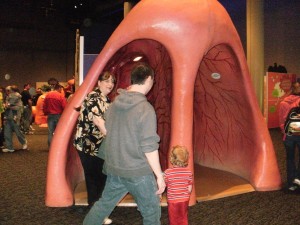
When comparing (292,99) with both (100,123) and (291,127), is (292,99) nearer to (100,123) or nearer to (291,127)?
(291,127)

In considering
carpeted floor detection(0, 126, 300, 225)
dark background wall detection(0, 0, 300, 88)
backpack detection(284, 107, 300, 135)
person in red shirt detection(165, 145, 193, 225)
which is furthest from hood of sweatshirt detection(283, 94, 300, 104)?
dark background wall detection(0, 0, 300, 88)

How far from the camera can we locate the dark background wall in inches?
598

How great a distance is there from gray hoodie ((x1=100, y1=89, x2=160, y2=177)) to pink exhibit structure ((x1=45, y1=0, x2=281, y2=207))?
1646 mm

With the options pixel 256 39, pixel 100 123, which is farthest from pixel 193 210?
pixel 256 39

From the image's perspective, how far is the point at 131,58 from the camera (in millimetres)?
5426

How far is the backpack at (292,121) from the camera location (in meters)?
4.61

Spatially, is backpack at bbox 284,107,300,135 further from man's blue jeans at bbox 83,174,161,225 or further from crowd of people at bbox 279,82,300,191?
man's blue jeans at bbox 83,174,161,225

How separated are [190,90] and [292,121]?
137cm

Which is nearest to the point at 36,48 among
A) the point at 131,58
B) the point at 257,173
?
the point at 131,58

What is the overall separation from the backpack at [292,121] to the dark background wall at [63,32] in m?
11.2

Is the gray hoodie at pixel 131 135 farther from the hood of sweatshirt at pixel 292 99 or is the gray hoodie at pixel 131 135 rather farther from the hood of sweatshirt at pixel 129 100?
the hood of sweatshirt at pixel 292 99

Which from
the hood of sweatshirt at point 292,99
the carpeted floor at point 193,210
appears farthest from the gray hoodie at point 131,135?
the hood of sweatshirt at point 292,99

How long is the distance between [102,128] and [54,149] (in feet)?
4.31

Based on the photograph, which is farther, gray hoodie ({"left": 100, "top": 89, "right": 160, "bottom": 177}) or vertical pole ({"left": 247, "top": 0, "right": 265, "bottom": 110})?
vertical pole ({"left": 247, "top": 0, "right": 265, "bottom": 110})
